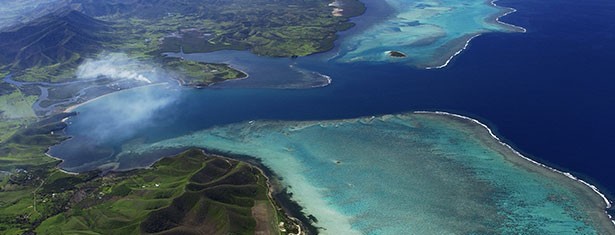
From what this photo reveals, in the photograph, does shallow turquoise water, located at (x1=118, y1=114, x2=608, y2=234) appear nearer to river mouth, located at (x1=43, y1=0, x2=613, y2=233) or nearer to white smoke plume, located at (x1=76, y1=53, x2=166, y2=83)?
river mouth, located at (x1=43, y1=0, x2=613, y2=233)

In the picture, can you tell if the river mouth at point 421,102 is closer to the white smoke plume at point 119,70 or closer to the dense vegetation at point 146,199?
the dense vegetation at point 146,199

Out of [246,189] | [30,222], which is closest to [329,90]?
[246,189]

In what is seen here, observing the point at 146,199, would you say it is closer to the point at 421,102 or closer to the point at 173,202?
the point at 173,202

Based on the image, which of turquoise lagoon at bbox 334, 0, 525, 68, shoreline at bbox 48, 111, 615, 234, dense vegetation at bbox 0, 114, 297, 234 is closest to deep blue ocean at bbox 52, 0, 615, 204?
shoreline at bbox 48, 111, 615, 234

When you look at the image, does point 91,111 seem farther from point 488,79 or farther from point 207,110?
point 488,79

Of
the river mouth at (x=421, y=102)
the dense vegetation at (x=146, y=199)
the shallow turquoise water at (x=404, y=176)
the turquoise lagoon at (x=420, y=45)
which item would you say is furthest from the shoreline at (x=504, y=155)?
the turquoise lagoon at (x=420, y=45)
